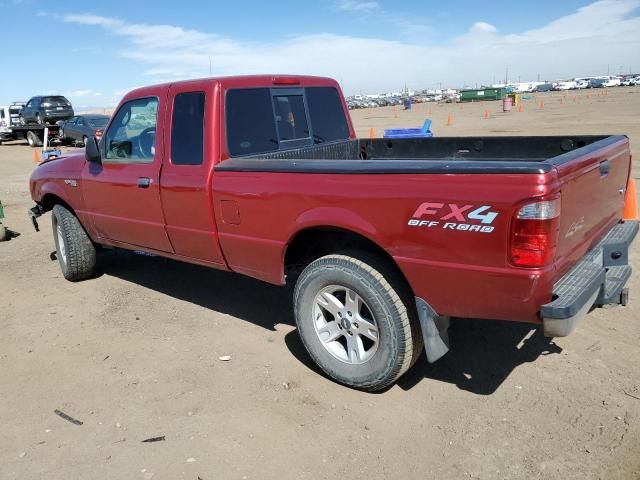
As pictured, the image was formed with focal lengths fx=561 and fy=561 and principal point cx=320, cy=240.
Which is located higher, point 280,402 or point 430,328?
point 430,328

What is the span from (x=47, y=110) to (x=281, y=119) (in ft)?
84.2

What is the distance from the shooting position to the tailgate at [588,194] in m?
2.83

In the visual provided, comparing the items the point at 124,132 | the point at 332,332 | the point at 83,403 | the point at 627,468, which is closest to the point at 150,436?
the point at 83,403

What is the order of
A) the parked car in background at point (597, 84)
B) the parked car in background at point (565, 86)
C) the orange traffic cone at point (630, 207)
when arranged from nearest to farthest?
the orange traffic cone at point (630, 207) < the parked car in background at point (597, 84) < the parked car in background at point (565, 86)

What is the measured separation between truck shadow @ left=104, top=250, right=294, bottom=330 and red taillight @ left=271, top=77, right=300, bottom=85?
196cm

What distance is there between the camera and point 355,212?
326 cm

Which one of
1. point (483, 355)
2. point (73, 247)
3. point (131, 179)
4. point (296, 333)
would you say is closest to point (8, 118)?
point (73, 247)

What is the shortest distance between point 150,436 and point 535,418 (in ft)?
7.24

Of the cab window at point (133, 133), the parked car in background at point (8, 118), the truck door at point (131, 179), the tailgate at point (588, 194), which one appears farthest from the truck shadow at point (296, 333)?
the parked car in background at point (8, 118)

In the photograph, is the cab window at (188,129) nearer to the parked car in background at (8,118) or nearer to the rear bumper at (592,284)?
the rear bumper at (592,284)

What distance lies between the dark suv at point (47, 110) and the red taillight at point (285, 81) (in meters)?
25.4

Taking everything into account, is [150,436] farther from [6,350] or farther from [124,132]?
[124,132]

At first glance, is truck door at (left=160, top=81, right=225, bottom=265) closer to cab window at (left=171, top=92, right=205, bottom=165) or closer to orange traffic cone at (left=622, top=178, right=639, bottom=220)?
cab window at (left=171, top=92, right=205, bottom=165)

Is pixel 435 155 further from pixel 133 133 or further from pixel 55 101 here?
pixel 55 101
